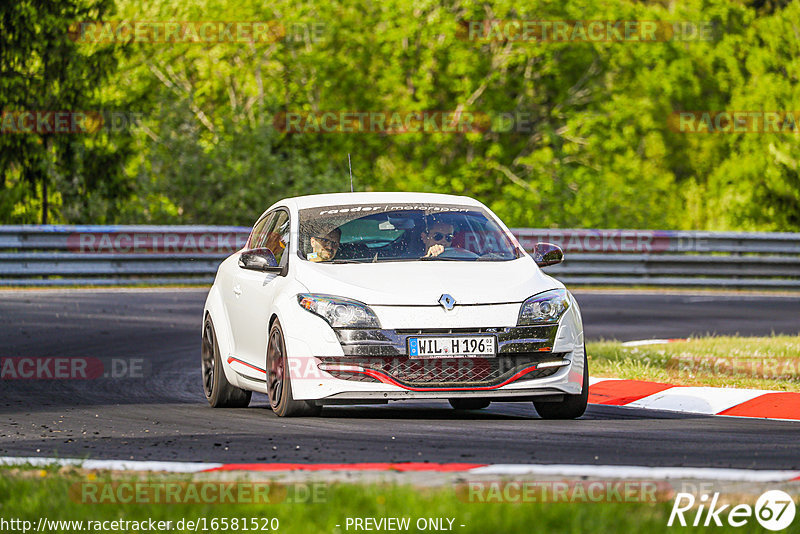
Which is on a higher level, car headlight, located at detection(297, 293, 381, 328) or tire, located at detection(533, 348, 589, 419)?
car headlight, located at detection(297, 293, 381, 328)

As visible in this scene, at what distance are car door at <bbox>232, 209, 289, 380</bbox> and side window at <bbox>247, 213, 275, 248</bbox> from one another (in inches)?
5.7

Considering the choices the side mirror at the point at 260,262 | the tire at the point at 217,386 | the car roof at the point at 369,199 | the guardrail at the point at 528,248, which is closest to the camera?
the side mirror at the point at 260,262

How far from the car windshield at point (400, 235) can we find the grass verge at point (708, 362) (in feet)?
7.60

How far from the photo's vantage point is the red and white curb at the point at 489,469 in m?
6.26

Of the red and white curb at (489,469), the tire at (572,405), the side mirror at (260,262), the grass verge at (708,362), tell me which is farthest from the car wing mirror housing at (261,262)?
the grass verge at (708,362)

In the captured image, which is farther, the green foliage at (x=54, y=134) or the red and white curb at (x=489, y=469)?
the green foliage at (x=54, y=134)

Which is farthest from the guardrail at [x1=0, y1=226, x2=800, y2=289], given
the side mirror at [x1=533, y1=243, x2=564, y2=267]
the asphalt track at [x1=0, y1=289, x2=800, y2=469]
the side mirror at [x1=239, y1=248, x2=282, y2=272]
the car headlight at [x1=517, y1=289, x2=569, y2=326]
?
the car headlight at [x1=517, y1=289, x2=569, y2=326]

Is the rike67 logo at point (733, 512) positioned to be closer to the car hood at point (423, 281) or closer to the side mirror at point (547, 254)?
the car hood at point (423, 281)

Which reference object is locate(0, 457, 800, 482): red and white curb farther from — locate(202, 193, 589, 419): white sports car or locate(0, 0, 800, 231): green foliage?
locate(0, 0, 800, 231): green foliage

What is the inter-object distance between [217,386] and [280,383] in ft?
4.96

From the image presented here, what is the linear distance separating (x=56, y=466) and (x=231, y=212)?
23.7 m

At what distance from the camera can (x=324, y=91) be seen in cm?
3969

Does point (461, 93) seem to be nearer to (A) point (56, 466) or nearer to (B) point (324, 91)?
(B) point (324, 91)

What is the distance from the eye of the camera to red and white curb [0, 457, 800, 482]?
247 inches
